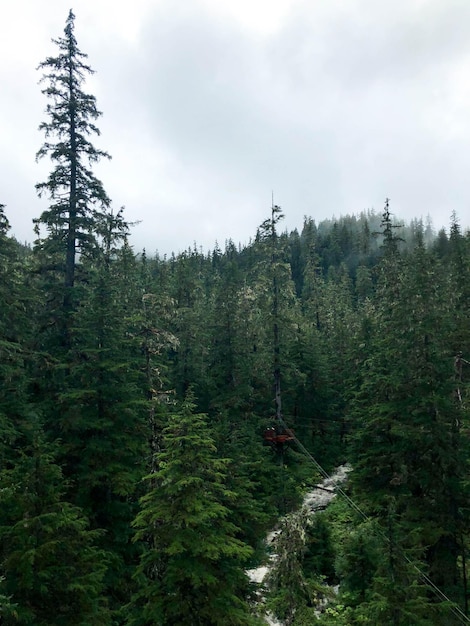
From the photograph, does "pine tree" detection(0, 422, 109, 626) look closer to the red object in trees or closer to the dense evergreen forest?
the dense evergreen forest

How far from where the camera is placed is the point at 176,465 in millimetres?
9727

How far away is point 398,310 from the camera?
63.0 ft

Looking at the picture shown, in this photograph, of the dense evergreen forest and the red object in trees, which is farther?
the red object in trees

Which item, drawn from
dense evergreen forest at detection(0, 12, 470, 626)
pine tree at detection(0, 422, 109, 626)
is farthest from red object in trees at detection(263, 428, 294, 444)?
pine tree at detection(0, 422, 109, 626)

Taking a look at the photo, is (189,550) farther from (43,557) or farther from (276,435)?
(276,435)

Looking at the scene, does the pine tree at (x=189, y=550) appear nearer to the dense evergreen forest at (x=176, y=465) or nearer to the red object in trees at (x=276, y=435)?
the dense evergreen forest at (x=176, y=465)

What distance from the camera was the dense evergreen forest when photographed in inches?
360

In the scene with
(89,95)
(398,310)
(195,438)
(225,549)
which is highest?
(89,95)

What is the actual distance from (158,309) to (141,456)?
7.44 metres

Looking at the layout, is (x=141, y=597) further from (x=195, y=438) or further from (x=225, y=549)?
(x=195, y=438)

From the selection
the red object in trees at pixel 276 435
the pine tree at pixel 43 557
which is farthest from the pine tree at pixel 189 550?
the red object in trees at pixel 276 435

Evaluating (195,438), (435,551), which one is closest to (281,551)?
(195,438)

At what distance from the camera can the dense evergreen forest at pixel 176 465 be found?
913 centimetres

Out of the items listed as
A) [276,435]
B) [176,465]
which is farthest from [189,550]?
[276,435]
